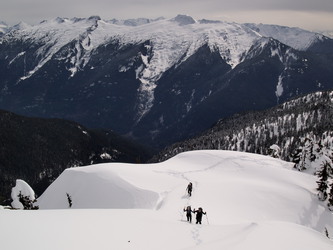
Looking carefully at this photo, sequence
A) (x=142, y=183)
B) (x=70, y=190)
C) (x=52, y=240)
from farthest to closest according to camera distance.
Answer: (x=70, y=190), (x=142, y=183), (x=52, y=240)

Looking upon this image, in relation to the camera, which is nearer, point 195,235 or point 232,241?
point 232,241

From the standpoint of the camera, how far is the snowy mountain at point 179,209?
2819 cm

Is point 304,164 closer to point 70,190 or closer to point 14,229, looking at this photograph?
point 70,190

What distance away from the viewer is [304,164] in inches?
3516

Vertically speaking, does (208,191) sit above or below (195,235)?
below

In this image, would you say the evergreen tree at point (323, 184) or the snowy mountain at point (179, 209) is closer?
the snowy mountain at point (179, 209)

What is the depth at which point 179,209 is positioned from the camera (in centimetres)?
4759

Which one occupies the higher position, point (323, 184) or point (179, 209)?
point (179, 209)

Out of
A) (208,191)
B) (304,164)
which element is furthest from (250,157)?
(208,191)

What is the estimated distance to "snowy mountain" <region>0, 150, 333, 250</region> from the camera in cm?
2819

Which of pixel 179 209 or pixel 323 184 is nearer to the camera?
pixel 179 209

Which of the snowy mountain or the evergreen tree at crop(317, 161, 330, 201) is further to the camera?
A: the evergreen tree at crop(317, 161, 330, 201)

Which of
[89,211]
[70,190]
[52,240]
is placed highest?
[52,240]

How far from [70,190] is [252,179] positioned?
34.6 metres
